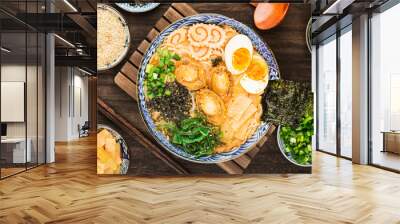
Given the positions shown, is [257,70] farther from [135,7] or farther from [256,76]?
[135,7]

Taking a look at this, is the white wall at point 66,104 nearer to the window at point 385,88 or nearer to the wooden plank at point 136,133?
the wooden plank at point 136,133

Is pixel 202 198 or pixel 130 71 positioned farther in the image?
pixel 130 71

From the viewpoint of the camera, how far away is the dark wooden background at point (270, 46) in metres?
6.07

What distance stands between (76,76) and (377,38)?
12.6 metres

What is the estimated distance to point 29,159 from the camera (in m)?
7.09

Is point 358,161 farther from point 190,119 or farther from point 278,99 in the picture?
point 190,119

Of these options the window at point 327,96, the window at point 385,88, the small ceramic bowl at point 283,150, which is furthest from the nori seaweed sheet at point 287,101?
the window at point 327,96

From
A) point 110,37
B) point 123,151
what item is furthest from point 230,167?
point 110,37

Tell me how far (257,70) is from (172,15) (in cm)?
165

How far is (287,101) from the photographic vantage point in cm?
620

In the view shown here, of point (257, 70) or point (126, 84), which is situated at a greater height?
point (257, 70)

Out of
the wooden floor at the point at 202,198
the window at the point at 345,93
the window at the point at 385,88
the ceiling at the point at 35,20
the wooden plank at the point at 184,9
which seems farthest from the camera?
the window at the point at 345,93

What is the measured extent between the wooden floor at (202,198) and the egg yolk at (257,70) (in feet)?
5.37

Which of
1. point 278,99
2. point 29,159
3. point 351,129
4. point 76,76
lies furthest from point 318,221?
point 76,76
